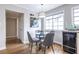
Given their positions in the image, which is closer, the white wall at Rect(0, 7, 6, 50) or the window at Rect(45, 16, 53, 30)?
the white wall at Rect(0, 7, 6, 50)

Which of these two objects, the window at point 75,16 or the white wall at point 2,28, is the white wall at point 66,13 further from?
the white wall at point 2,28

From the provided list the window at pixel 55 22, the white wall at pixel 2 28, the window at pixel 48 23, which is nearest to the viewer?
the white wall at pixel 2 28

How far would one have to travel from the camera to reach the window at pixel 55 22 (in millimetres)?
5675

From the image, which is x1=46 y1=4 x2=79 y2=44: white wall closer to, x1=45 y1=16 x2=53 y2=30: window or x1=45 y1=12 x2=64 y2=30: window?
x1=45 y1=12 x2=64 y2=30: window

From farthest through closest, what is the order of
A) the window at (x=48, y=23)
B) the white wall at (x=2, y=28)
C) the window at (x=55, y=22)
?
the window at (x=48, y=23) < the window at (x=55, y=22) < the white wall at (x=2, y=28)

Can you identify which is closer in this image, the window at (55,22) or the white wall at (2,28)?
the white wall at (2,28)

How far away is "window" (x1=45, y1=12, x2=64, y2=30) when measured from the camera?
567 centimetres

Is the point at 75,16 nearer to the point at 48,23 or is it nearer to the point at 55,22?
the point at 55,22

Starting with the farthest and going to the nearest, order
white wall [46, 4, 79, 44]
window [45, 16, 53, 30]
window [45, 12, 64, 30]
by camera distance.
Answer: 1. window [45, 16, 53, 30]
2. window [45, 12, 64, 30]
3. white wall [46, 4, 79, 44]

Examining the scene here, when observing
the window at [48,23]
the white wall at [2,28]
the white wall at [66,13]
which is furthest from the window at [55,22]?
the white wall at [2,28]

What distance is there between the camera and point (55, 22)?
251 inches

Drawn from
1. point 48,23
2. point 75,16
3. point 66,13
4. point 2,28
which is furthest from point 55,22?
point 2,28

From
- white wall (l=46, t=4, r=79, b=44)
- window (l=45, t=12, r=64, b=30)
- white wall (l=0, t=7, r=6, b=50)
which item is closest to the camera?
white wall (l=0, t=7, r=6, b=50)

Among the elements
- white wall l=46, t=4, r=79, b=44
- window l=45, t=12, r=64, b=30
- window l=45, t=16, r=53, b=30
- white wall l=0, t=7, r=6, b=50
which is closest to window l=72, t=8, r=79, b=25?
white wall l=46, t=4, r=79, b=44
